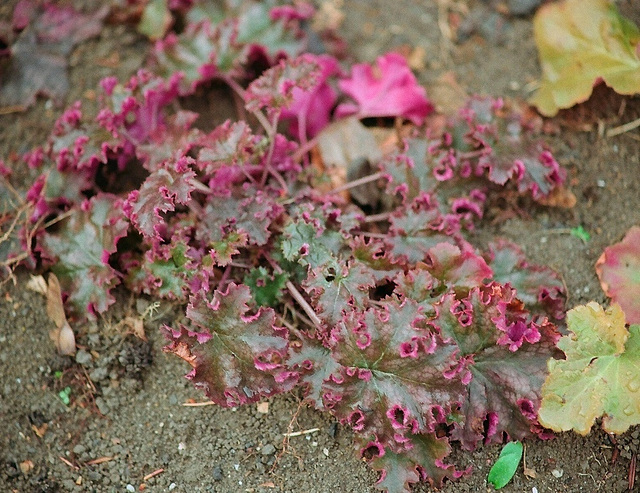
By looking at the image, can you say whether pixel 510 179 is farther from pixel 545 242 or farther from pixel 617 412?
pixel 617 412

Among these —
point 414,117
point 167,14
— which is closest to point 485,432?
point 414,117

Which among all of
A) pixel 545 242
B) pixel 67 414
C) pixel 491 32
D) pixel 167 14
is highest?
pixel 167 14

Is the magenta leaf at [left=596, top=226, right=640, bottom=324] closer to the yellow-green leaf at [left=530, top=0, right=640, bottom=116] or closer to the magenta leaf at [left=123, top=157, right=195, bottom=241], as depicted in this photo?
the yellow-green leaf at [left=530, top=0, right=640, bottom=116]

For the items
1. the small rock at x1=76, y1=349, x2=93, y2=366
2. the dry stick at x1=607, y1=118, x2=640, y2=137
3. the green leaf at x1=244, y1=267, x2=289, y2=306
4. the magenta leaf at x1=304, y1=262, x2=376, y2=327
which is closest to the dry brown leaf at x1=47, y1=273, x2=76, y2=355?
the small rock at x1=76, y1=349, x2=93, y2=366

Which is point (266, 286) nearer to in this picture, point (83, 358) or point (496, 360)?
point (83, 358)

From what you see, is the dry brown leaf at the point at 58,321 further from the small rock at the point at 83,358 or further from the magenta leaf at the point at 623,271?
the magenta leaf at the point at 623,271

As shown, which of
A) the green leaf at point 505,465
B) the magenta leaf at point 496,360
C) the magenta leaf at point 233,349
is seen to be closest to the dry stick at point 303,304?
the magenta leaf at point 233,349
